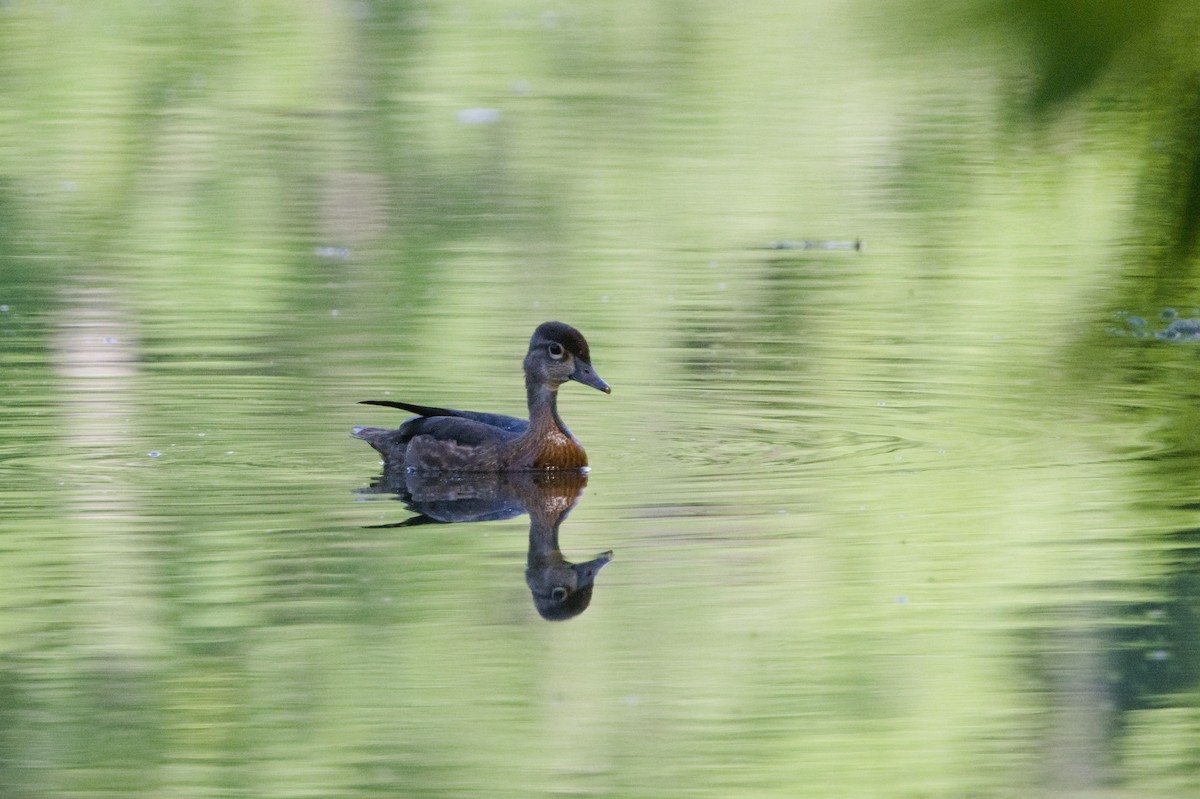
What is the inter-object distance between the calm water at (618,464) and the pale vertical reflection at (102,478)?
28 millimetres

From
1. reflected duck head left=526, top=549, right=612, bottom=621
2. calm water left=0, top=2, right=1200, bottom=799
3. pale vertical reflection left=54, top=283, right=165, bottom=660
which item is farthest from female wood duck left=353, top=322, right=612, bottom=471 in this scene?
reflected duck head left=526, top=549, right=612, bottom=621

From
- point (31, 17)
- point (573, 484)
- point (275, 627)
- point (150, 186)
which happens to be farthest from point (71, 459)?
point (31, 17)

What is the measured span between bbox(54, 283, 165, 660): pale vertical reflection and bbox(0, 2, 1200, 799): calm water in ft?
0.09

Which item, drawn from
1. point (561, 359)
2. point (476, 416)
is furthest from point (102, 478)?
point (561, 359)

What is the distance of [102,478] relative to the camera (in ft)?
27.8

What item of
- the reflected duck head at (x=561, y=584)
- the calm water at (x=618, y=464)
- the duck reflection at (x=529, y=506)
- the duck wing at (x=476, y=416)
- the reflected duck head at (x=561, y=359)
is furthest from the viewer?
the reflected duck head at (x=561, y=359)

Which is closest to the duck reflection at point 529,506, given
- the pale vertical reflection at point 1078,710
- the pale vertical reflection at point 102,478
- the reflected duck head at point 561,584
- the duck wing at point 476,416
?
the reflected duck head at point 561,584

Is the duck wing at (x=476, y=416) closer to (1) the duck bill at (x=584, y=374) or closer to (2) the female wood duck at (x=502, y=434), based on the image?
(2) the female wood duck at (x=502, y=434)

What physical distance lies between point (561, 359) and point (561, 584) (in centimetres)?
233

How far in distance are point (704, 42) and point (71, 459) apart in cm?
1912

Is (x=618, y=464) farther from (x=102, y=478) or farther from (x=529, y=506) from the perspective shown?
(x=102, y=478)

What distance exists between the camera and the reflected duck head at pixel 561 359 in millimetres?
9156

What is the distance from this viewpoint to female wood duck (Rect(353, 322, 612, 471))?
890 cm

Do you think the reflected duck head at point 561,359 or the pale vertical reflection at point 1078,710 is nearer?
the pale vertical reflection at point 1078,710
